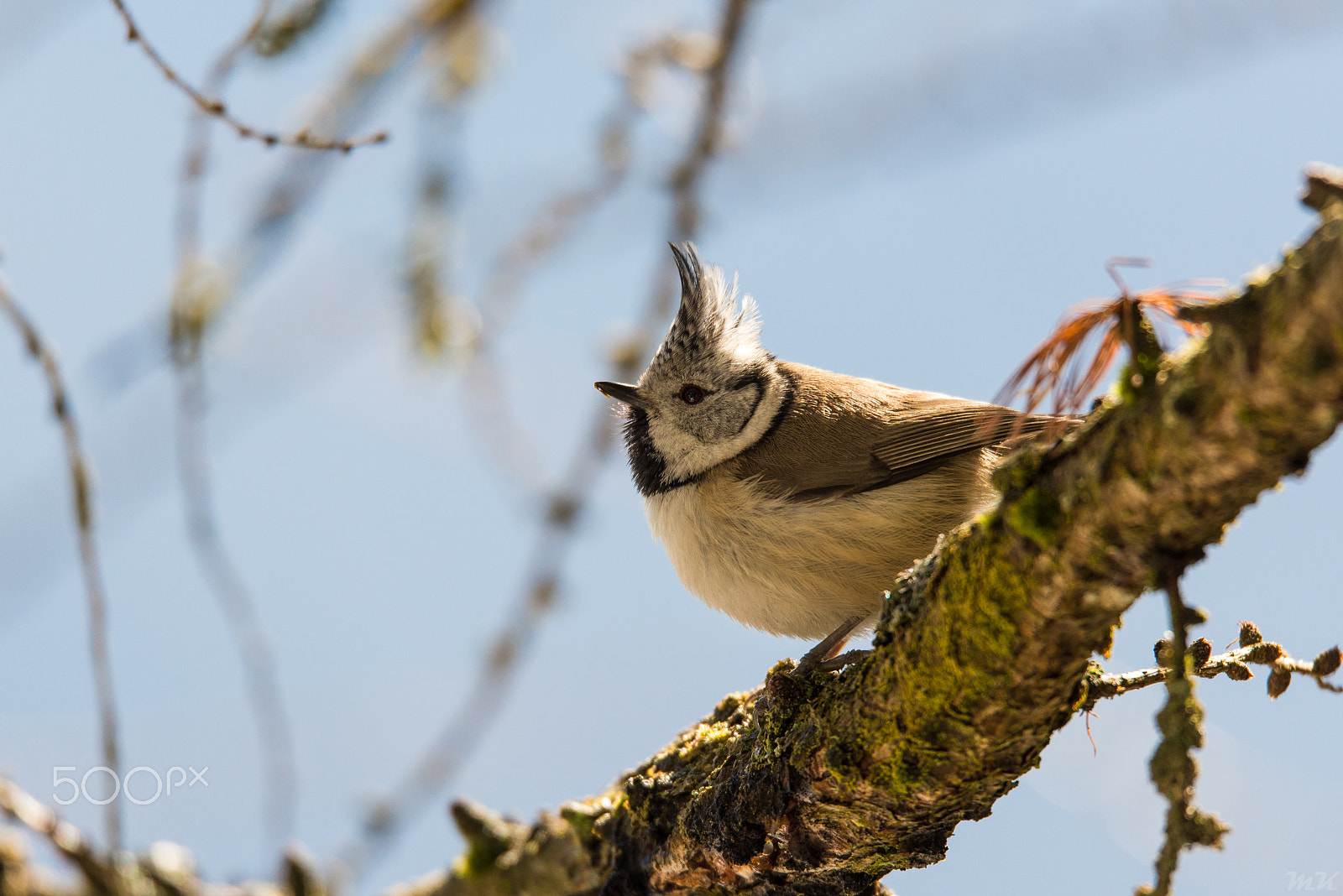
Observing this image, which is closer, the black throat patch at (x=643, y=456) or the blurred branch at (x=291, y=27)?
the blurred branch at (x=291, y=27)

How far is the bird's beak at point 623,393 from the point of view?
3.74 meters

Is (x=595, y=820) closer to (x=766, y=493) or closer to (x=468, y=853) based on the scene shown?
(x=468, y=853)

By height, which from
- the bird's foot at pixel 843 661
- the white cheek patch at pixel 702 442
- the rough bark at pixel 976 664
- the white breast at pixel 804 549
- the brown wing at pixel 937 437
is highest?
the white cheek patch at pixel 702 442

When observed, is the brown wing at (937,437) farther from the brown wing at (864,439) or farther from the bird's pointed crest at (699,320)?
the bird's pointed crest at (699,320)

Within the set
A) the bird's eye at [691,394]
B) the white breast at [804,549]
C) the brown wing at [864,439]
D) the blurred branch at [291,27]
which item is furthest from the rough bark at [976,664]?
the blurred branch at [291,27]

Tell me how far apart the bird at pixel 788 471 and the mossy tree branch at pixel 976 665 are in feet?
1.23

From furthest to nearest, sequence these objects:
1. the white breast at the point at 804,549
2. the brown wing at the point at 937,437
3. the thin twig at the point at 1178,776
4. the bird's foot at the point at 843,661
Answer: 1. the brown wing at the point at 937,437
2. the white breast at the point at 804,549
3. the bird's foot at the point at 843,661
4. the thin twig at the point at 1178,776

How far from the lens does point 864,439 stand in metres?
3.28

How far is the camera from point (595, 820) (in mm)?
2855

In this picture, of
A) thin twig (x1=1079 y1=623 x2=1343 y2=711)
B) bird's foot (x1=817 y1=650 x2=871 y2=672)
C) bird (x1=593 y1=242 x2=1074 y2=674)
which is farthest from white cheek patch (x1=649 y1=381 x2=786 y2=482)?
thin twig (x1=1079 y1=623 x2=1343 y2=711)

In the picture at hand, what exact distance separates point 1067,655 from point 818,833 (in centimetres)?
86

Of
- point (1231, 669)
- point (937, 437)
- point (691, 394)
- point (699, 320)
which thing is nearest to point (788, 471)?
point (937, 437)

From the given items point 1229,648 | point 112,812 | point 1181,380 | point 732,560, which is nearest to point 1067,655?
point 1181,380

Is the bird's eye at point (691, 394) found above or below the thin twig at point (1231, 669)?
above
